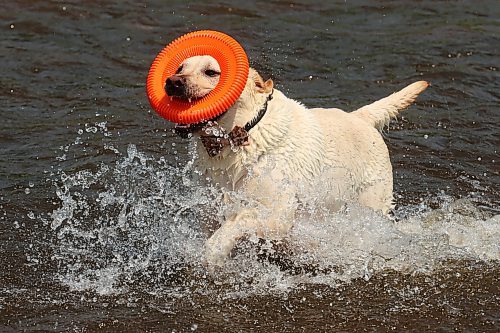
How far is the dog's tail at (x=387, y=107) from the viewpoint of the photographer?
785cm

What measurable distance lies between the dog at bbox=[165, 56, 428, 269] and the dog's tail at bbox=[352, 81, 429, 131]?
42.6 inches

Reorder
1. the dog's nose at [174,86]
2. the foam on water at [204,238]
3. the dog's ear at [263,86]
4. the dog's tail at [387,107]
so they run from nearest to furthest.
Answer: the dog's nose at [174,86] → the dog's ear at [263,86] → the foam on water at [204,238] → the dog's tail at [387,107]

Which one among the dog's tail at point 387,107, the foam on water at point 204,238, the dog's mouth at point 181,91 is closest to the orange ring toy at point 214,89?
the dog's mouth at point 181,91

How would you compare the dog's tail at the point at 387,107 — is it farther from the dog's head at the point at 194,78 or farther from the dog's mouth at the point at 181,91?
the dog's mouth at the point at 181,91

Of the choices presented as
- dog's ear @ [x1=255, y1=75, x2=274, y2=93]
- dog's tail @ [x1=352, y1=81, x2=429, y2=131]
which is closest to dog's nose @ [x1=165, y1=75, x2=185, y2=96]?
dog's ear @ [x1=255, y1=75, x2=274, y2=93]

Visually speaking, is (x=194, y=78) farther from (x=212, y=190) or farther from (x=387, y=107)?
(x=387, y=107)

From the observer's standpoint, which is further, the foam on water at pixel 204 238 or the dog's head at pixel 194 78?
the foam on water at pixel 204 238

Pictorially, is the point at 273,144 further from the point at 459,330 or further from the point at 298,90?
the point at 298,90

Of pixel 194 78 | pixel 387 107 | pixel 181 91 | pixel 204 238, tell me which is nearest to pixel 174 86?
pixel 181 91

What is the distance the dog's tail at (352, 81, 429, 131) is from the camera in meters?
7.85

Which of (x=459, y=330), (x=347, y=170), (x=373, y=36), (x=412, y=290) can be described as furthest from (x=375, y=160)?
Result: (x=373, y=36)

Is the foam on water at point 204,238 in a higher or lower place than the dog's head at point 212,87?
lower

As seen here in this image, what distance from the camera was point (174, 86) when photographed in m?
5.85

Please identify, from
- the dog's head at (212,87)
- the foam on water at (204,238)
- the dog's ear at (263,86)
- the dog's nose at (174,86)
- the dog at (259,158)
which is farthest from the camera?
the foam on water at (204,238)
